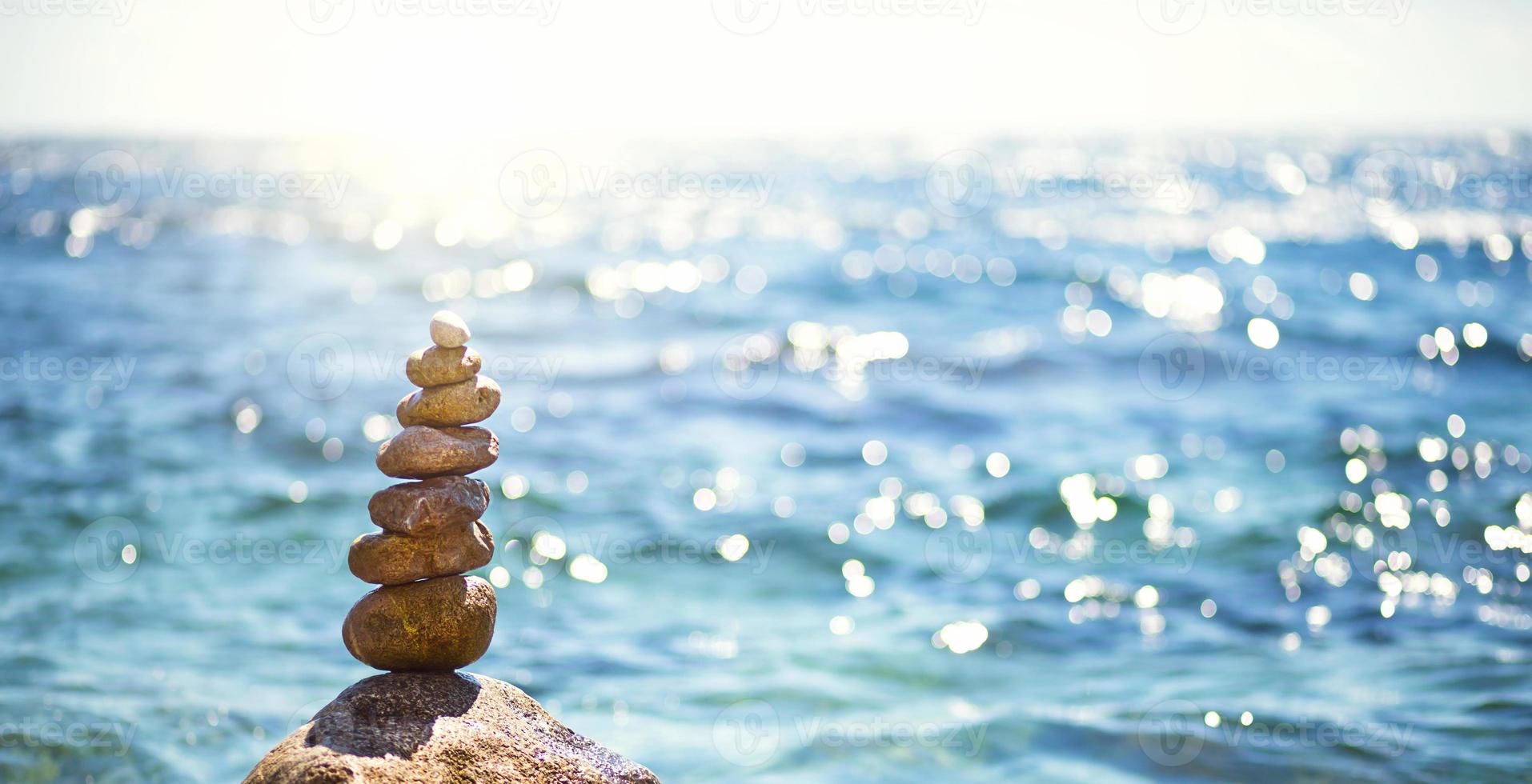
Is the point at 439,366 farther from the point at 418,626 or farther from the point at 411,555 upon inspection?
the point at 418,626

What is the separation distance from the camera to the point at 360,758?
4625mm

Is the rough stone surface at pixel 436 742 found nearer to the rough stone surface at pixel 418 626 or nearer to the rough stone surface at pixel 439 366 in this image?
the rough stone surface at pixel 418 626

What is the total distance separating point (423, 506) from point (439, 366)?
0.59 meters

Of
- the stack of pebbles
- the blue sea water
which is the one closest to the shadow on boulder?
the stack of pebbles

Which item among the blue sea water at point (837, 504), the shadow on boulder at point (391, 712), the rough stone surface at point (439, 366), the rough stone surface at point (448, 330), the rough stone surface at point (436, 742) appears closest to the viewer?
the rough stone surface at point (436, 742)

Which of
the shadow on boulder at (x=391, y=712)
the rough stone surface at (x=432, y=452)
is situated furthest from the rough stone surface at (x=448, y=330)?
the shadow on boulder at (x=391, y=712)

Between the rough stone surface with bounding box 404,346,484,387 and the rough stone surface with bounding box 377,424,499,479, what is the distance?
223mm

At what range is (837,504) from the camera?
14.3 metres

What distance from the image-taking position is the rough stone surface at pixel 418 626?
212 inches

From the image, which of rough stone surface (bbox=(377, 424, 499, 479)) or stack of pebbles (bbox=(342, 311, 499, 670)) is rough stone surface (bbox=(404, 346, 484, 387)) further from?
rough stone surface (bbox=(377, 424, 499, 479))

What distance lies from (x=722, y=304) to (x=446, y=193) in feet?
112

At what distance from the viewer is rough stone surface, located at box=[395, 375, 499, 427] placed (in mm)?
5383

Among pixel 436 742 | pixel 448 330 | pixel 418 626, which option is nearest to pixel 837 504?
pixel 418 626

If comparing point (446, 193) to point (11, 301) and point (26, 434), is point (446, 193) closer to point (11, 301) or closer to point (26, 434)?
point (11, 301)
